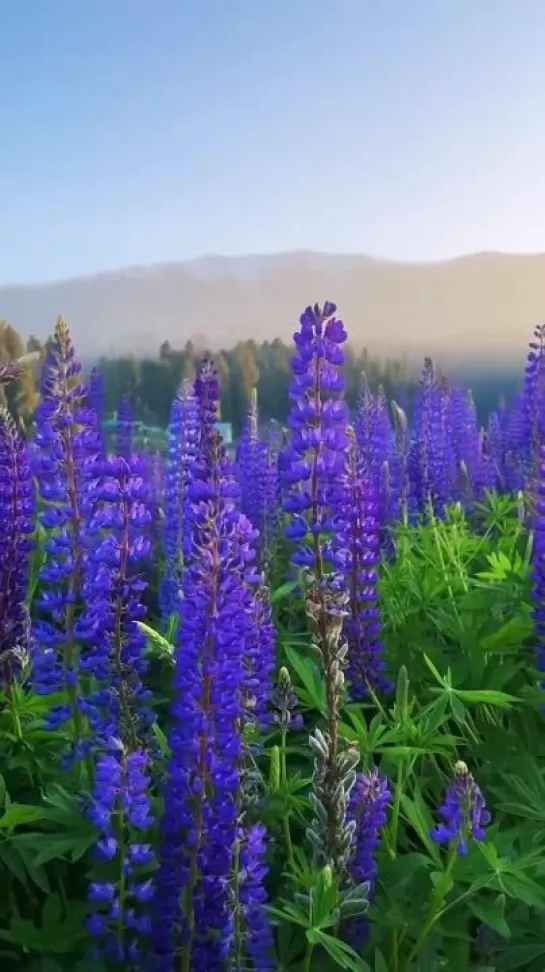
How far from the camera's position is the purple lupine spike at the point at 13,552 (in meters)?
1.73

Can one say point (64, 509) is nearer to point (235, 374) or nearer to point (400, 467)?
point (400, 467)

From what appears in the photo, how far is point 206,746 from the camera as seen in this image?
1.14 meters

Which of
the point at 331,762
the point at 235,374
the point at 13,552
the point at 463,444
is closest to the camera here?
the point at 331,762

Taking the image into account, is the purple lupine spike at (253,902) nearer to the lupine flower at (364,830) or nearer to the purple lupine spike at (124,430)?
the lupine flower at (364,830)

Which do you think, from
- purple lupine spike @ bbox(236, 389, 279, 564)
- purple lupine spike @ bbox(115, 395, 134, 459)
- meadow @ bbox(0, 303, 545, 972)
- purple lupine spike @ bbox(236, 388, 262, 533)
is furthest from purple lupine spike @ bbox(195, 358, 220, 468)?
purple lupine spike @ bbox(115, 395, 134, 459)

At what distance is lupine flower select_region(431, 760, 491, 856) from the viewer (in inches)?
47.1

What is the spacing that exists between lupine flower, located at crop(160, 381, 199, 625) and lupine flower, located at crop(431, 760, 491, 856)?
1122 mm

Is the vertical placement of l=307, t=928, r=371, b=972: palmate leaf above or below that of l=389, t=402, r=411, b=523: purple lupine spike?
below

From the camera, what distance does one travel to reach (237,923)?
3.87ft

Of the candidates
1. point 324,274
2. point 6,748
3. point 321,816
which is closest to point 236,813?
point 321,816

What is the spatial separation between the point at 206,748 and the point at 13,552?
2.35 feet

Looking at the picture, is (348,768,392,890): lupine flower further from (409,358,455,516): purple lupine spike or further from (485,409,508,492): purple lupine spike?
(485,409,508,492): purple lupine spike

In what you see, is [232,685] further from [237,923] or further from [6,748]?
[6,748]

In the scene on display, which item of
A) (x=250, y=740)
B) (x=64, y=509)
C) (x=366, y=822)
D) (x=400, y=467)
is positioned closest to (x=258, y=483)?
(x=400, y=467)
